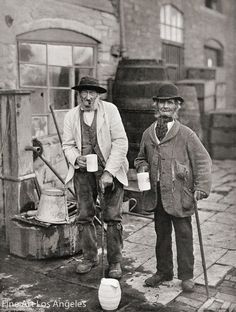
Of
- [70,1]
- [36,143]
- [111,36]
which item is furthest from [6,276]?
[111,36]

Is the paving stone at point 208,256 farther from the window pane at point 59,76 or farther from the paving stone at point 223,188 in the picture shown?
the window pane at point 59,76

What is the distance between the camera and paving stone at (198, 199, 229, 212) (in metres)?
7.19

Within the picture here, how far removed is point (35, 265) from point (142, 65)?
4.66 m

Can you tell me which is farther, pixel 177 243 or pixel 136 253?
pixel 136 253

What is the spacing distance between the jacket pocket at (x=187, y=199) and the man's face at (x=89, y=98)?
49.2 inches

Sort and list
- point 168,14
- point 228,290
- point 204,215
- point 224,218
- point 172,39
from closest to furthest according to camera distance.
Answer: point 228,290 < point 224,218 < point 204,215 < point 168,14 < point 172,39

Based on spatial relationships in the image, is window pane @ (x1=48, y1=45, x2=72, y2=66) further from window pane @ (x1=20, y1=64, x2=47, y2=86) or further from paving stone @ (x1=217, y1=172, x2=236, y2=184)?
paving stone @ (x1=217, y1=172, x2=236, y2=184)

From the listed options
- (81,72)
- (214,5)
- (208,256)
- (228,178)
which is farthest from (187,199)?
(214,5)

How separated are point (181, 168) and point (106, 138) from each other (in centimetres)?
88

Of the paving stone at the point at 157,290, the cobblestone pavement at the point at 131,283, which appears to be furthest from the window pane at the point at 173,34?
the paving stone at the point at 157,290

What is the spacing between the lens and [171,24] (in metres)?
11.9

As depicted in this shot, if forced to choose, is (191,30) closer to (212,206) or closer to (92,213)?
(212,206)

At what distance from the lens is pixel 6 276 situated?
469 cm

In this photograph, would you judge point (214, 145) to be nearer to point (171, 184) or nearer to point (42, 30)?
point (42, 30)
